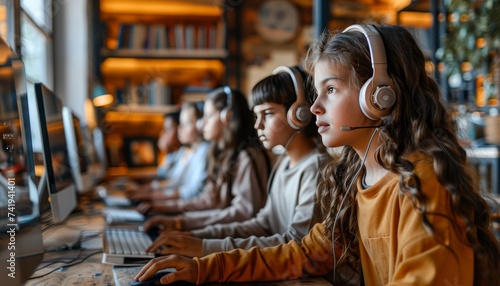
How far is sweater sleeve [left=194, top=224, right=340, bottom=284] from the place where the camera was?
3.32ft

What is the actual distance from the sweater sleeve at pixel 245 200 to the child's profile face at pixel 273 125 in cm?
44

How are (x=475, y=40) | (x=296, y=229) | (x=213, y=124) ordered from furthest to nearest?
(x=475, y=40) < (x=213, y=124) < (x=296, y=229)

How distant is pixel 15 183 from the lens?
3.38 feet

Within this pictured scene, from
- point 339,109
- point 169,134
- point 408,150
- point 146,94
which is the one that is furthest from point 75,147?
point 146,94

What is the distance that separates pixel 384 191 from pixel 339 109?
0.58 feet

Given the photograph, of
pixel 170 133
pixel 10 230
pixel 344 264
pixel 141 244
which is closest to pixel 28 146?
pixel 10 230

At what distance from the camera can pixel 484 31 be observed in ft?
9.07

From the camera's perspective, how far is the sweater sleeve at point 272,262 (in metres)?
1.01

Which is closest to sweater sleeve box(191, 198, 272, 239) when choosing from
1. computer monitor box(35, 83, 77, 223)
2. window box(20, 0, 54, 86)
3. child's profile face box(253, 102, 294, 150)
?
child's profile face box(253, 102, 294, 150)

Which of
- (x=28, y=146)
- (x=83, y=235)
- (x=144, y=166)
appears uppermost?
(x=28, y=146)

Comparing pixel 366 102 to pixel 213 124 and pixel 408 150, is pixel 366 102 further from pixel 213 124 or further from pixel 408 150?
pixel 213 124

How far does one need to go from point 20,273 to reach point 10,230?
3.3 inches

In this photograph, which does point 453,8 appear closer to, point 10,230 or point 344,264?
point 344,264

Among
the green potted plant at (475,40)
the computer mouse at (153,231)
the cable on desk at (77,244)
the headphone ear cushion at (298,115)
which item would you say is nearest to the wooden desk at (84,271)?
the cable on desk at (77,244)
